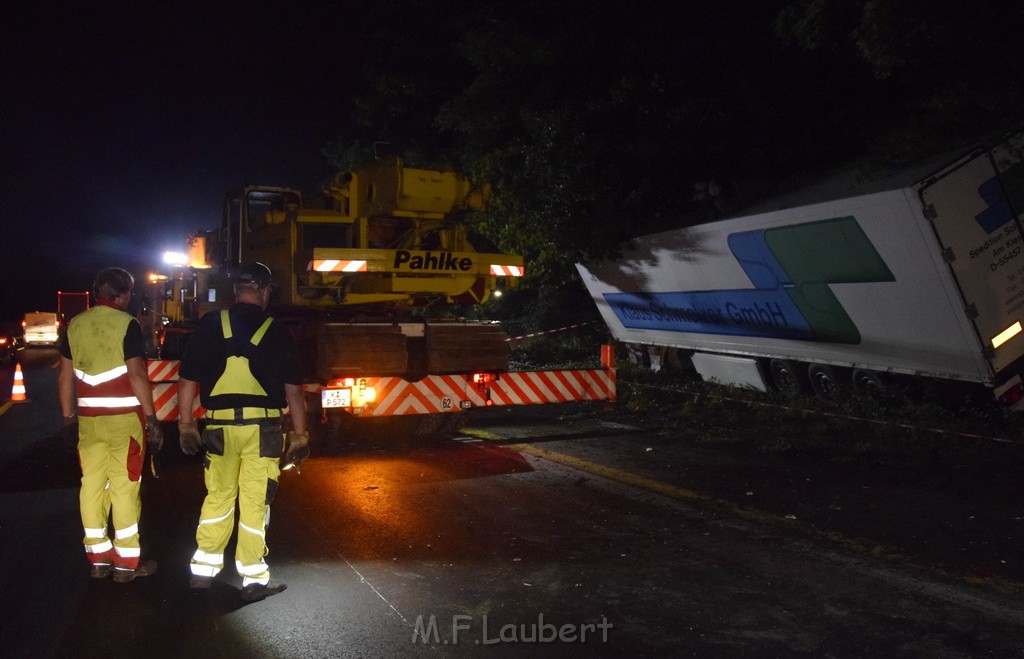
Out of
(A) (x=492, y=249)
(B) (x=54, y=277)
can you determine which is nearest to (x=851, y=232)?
(A) (x=492, y=249)

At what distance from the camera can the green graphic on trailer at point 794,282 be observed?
32.5ft

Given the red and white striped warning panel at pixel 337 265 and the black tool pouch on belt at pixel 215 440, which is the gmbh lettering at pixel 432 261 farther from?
the black tool pouch on belt at pixel 215 440

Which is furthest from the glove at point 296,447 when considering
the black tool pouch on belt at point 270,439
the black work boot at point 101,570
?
the black work boot at point 101,570

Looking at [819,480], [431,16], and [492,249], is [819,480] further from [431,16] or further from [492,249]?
[431,16]

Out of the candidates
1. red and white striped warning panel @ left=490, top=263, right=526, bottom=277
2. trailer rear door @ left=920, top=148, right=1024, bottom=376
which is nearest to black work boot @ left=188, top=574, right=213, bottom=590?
red and white striped warning panel @ left=490, top=263, right=526, bottom=277

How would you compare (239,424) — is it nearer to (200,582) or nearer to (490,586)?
(200,582)

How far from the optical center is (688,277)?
13266mm

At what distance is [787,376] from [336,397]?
7041 millimetres

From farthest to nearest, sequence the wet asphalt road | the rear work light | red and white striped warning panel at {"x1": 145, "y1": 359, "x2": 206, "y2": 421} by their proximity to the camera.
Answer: the rear work light < red and white striped warning panel at {"x1": 145, "y1": 359, "x2": 206, "y2": 421} < the wet asphalt road

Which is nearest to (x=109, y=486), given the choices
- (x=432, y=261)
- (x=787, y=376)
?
(x=432, y=261)

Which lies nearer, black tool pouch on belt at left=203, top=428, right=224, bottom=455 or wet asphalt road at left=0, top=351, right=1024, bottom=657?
wet asphalt road at left=0, top=351, right=1024, bottom=657

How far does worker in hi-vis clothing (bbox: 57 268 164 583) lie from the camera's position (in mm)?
5316

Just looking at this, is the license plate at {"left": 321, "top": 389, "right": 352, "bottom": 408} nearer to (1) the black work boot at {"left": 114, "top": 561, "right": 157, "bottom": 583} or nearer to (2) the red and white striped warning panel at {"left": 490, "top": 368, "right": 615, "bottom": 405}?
(2) the red and white striped warning panel at {"left": 490, "top": 368, "right": 615, "bottom": 405}

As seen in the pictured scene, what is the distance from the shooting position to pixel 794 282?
11.0 m
